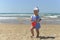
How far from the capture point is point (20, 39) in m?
9.73

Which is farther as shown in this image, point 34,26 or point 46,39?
point 34,26

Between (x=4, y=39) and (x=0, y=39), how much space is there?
6.8 inches

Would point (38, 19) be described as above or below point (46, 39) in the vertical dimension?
above

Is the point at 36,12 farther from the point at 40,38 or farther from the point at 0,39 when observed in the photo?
the point at 0,39

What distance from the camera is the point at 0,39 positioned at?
977 cm

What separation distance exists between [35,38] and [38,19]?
0.86 meters

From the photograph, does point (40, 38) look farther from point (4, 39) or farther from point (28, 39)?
point (4, 39)

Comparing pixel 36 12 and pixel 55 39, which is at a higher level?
pixel 36 12

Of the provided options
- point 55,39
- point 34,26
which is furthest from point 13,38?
point 55,39

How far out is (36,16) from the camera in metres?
10.1

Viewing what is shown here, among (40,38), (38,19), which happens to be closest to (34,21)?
A: (38,19)

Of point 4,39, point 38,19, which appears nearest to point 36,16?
point 38,19

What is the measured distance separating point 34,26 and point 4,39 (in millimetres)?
1461

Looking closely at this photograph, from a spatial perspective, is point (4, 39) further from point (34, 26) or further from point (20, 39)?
point (34, 26)
